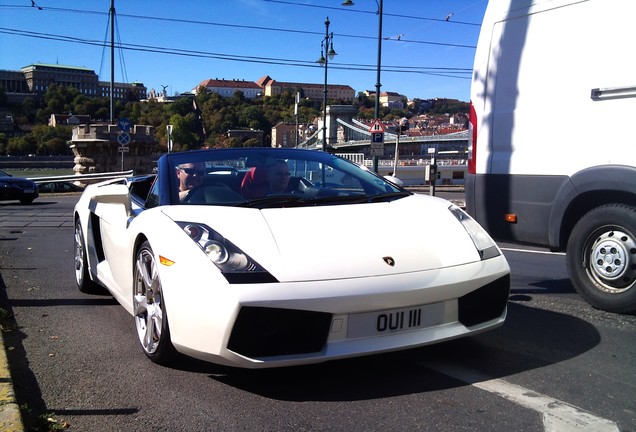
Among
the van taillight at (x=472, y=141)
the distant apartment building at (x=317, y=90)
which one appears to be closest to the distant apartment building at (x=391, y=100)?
the distant apartment building at (x=317, y=90)

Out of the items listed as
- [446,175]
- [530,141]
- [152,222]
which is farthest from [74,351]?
[446,175]

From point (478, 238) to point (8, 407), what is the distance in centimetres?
252

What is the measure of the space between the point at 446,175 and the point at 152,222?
1809 inches

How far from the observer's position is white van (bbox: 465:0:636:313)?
4.25 meters

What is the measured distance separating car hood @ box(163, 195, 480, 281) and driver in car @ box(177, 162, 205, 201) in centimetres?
28

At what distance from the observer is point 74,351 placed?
147 inches

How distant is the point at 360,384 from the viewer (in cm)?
307

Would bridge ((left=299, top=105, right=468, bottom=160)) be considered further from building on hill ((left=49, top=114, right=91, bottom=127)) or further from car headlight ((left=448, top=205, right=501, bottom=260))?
car headlight ((left=448, top=205, right=501, bottom=260))

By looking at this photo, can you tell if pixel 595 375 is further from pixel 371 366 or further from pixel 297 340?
pixel 297 340

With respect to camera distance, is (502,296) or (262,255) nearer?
(262,255)

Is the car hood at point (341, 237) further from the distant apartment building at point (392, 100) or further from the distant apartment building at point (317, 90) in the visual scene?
the distant apartment building at point (317, 90)

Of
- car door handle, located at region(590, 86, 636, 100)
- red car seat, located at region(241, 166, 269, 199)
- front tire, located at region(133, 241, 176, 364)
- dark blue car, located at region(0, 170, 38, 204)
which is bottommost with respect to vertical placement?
dark blue car, located at region(0, 170, 38, 204)

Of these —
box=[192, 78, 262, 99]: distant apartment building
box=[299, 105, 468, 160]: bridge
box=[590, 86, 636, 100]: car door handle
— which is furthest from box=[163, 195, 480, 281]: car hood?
box=[192, 78, 262, 99]: distant apartment building

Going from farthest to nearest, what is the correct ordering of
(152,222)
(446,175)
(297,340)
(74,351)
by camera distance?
(446,175)
(74,351)
(152,222)
(297,340)
